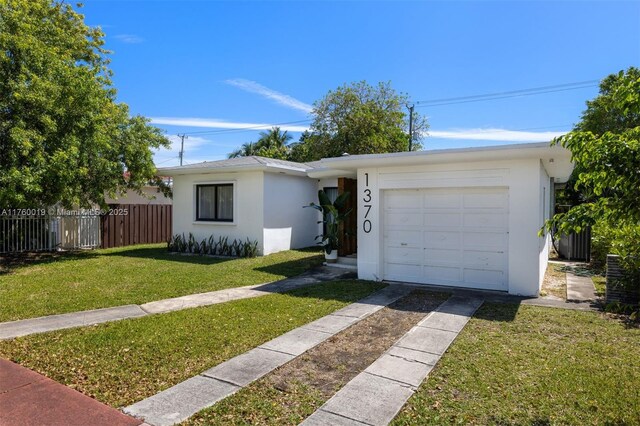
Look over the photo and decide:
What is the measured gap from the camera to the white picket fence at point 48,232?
13.6 m

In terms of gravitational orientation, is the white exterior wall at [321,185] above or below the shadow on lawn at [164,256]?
above

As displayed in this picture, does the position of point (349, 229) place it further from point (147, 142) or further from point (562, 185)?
point (562, 185)

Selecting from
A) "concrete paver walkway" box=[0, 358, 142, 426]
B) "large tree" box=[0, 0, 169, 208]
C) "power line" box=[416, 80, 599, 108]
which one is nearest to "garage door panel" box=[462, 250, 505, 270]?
"concrete paver walkway" box=[0, 358, 142, 426]

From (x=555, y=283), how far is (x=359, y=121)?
795 inches

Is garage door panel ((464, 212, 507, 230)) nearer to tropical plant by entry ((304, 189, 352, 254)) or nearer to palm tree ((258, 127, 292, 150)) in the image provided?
tropical plant by entry ((304, 189, 352, 254))

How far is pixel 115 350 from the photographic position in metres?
4.76

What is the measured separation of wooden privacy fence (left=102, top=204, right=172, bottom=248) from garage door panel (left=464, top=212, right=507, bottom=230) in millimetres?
14478

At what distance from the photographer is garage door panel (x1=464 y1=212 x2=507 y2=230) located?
8.16 meters

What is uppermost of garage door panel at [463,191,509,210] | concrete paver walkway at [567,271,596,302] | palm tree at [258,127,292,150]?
palm tree at [258,127,292,150]

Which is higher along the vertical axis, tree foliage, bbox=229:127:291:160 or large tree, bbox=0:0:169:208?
tree foliage, bbox=229:127:291:160

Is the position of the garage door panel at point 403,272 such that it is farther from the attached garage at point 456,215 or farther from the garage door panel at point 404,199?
the garage door panel at point 404,199

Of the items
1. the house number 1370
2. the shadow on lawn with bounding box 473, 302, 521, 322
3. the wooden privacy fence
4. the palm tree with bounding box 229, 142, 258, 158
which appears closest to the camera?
the shadow on lawn with bounding box 473, 302, 521, 322

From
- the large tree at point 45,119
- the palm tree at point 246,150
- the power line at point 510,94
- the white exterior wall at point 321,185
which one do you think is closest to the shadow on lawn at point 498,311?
the white exterior wall at point 321,185

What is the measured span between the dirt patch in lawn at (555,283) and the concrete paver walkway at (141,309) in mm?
4837
